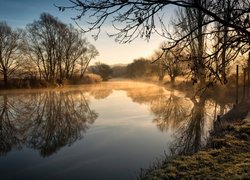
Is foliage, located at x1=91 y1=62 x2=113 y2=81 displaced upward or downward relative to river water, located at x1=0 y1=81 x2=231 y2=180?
upward

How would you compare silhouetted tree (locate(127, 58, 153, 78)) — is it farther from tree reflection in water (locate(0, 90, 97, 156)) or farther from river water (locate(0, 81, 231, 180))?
river water (locate(0, 81, 231, 180))

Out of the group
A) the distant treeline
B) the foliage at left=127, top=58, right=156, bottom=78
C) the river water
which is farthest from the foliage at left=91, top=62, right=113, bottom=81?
the river water

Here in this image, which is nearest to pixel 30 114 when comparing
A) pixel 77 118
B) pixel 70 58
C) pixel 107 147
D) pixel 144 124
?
pixel 77 118

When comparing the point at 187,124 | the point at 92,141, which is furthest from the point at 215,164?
the point at 187,124

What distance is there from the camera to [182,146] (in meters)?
8.74

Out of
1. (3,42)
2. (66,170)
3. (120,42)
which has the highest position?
(3,42)

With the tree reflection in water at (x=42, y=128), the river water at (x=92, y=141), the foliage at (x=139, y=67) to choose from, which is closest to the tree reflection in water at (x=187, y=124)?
the river water at (x=92, y=141)

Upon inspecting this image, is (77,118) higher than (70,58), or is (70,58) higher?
(70,58)

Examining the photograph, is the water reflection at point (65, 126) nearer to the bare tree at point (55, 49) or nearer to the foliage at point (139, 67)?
the bare tree at point (55, 49)

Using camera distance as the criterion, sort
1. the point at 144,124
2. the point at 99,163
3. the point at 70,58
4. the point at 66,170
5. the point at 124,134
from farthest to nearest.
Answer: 1. the point at 70,58
2. the point at 144,124
3. the point at 124,134
4. the point at 99,163
5. the point at 66,170

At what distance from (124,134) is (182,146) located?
102 inches

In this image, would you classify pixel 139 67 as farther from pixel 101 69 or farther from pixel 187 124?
pixel 187 124

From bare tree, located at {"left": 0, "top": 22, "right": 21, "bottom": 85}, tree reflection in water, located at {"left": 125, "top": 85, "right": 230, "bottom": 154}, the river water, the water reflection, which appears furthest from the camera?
bare tree, located at {"left": 0, "top": 22, "right": 21, "bottom": 85}

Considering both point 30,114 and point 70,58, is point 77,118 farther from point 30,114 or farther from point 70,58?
point 70,58
